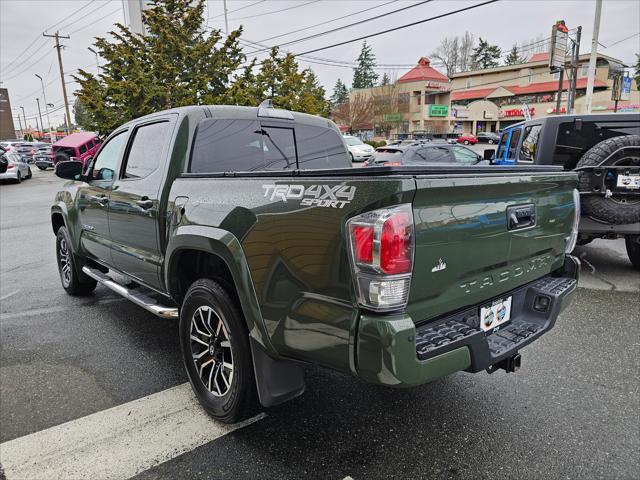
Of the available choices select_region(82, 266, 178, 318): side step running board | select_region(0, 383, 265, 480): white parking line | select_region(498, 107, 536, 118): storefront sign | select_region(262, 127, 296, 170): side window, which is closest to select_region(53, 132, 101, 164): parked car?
select_region(82, 266, 178, 318): side step running board

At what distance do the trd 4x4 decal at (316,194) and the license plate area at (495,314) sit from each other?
3.47 feet

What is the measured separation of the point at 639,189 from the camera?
207 inches

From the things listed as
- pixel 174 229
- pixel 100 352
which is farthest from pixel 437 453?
pixel 100 352

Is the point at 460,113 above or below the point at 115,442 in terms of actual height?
above

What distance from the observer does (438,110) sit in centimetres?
6412

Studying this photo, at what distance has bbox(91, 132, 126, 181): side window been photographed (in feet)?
13.6

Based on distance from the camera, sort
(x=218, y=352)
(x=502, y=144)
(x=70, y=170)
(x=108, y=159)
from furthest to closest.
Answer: (x=502, y=144), (x=70, y=170), (x=108, y=159), (x=218, y=352)

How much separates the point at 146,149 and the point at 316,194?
2.24 meters

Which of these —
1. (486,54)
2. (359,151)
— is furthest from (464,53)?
(359,151)

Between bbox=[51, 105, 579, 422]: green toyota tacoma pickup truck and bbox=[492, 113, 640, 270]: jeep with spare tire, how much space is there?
293 cm

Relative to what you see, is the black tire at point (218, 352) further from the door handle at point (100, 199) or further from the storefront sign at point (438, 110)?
the storefront sign at point (438, 110)

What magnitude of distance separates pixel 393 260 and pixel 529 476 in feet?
4.89

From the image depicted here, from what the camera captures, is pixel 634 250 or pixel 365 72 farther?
pixel 365 72

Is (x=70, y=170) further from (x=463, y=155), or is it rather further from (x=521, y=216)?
(x=463, y=155)
